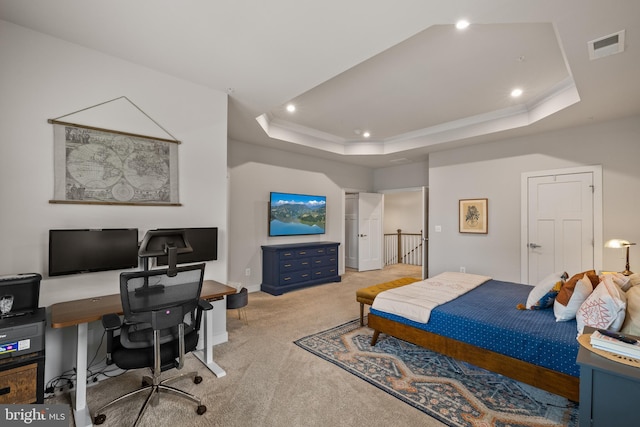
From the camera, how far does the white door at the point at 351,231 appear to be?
24.0 ft

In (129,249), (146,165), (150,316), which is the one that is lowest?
(150,316)

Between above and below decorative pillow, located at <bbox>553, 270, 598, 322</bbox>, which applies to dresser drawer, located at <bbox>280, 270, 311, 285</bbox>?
below

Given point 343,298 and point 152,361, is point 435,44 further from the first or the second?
point 343,298

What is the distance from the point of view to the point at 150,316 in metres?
1.89

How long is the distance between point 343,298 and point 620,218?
13.2 ft

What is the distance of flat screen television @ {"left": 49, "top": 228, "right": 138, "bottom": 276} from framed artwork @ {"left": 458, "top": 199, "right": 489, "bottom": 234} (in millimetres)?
5218

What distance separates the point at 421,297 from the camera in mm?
3021

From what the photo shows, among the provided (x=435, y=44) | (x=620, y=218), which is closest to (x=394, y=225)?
(x=620, y=218)

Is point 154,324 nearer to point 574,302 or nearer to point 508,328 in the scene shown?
point 508,328

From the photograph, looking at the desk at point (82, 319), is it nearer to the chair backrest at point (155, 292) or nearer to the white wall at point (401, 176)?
the chair backrest at point (155, 292)

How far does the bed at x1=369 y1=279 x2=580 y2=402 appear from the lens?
2.03 meters

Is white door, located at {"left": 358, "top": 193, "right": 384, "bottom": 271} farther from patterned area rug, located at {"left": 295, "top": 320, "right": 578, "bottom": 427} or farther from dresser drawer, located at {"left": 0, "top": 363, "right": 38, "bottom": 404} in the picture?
dresser drawer, located at {"left": 0, "top": 363, "right": 38, "bottom": 404}

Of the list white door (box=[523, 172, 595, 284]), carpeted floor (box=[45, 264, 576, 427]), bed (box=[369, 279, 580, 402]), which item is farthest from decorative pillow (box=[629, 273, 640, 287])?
carpeted floor (box=[45, 264, 576, 427])

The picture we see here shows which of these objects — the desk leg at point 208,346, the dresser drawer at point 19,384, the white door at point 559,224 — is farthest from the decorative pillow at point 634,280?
the dresser drawer at point 19,384
